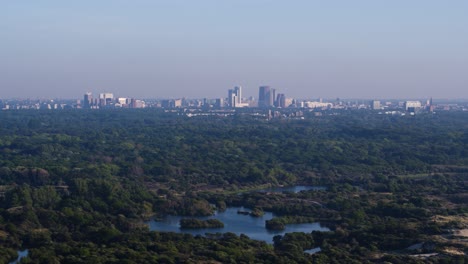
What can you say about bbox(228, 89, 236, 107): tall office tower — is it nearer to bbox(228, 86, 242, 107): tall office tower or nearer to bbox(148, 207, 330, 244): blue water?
bbox(228, 86, 242, 107): tall office tower

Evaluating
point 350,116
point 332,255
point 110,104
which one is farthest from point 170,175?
point 110,104

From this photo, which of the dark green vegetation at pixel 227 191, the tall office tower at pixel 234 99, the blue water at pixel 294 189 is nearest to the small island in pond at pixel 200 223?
the dark green vegetation at pixel 227 191

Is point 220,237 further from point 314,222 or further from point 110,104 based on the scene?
point 110,104

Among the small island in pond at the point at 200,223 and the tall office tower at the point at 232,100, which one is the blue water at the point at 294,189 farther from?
the tall office tower at the point at 232,100

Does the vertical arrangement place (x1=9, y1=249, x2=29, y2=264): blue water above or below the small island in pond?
above

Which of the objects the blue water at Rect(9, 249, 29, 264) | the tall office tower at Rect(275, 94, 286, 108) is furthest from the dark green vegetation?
the tall office tower at Rect(275, 94, 286, 108)

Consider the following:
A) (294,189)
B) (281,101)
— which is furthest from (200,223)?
(281,101)
